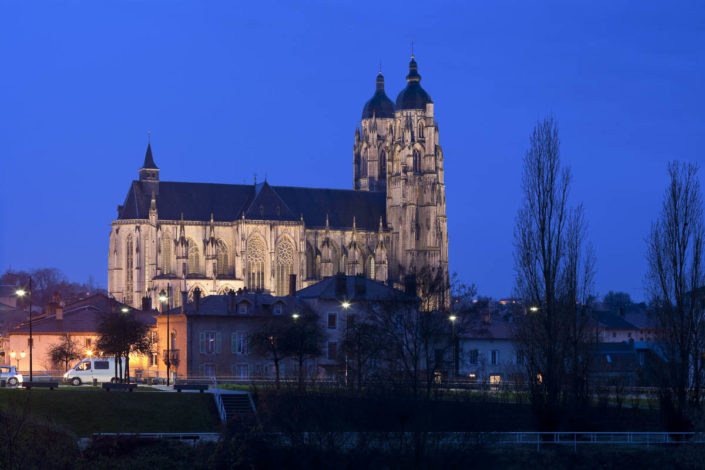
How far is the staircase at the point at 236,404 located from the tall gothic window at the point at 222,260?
8413 centimetres

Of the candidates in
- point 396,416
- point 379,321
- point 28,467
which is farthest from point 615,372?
point 28,467

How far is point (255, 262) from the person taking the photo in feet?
465

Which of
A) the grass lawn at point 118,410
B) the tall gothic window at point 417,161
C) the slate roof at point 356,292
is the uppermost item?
the tall gothic window at point 417,161

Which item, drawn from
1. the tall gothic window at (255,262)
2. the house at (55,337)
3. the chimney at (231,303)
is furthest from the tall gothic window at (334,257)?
the chimney at (231,303)

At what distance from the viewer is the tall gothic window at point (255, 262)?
140625 millimetres

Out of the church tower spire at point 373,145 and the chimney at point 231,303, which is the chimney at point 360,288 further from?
the church tower spire at point 373,145

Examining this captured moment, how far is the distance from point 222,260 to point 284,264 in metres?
7.17

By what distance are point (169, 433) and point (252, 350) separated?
28.1 meters

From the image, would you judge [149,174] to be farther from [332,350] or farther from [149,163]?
[332,350]

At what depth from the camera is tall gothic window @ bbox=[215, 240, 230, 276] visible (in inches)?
5586

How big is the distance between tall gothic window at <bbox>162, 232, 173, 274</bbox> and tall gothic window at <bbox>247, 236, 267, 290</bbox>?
8.95 m

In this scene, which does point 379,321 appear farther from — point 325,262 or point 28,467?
point 325,262

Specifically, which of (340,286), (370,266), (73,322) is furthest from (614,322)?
(73,322)

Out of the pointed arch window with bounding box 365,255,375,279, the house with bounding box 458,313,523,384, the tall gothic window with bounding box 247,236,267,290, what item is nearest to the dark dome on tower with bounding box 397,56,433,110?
the pointed arch window with bounding box 365,255,375,279
